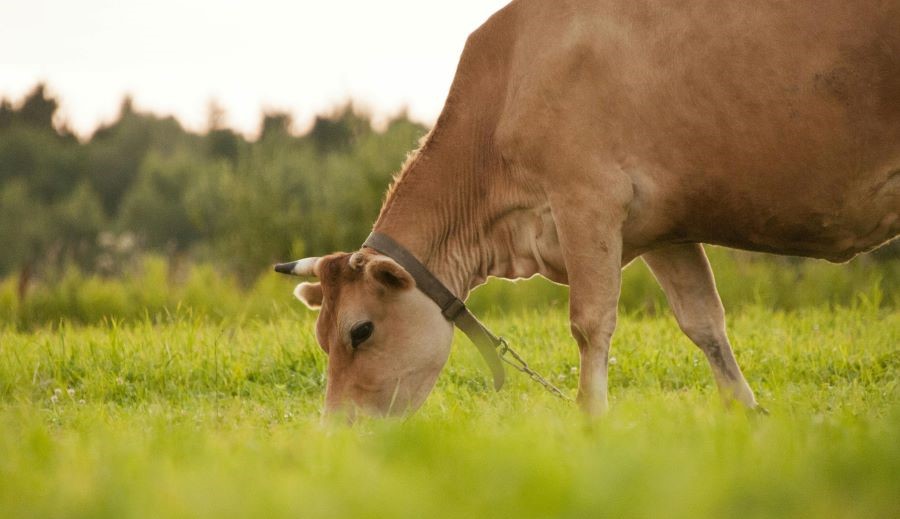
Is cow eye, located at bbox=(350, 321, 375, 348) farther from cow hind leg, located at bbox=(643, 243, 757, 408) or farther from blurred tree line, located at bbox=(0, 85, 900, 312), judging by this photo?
blurred tree line, located at bbox=(0, 85, 900, 312)

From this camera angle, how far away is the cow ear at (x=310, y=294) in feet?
19.2

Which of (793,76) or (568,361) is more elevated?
(793,76)

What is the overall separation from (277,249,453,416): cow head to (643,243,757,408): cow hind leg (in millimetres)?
1376

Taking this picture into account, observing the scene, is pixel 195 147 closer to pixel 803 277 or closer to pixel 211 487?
pixel 803 277

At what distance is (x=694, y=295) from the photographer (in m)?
5.86

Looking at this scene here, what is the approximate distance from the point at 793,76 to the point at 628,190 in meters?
0.92

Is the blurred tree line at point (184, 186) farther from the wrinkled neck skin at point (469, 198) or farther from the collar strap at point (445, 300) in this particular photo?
the collar strap at point (445, 300)

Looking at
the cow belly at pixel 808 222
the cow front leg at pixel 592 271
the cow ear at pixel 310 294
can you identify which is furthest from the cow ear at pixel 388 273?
the cow belly at pixel 808 222

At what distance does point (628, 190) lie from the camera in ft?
16.6

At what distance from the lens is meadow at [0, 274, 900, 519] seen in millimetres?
2434

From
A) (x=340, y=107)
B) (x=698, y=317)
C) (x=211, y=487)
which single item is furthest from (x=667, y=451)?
(x=340, y=107)

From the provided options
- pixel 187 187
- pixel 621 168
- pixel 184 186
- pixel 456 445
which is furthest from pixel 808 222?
pixel 184 186

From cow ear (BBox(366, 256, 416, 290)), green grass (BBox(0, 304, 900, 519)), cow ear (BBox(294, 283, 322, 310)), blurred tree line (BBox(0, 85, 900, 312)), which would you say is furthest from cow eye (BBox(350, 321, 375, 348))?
blurred tree line (BBox(0, 85, 900, 312))

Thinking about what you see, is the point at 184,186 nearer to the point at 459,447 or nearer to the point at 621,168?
the point at 621,168
